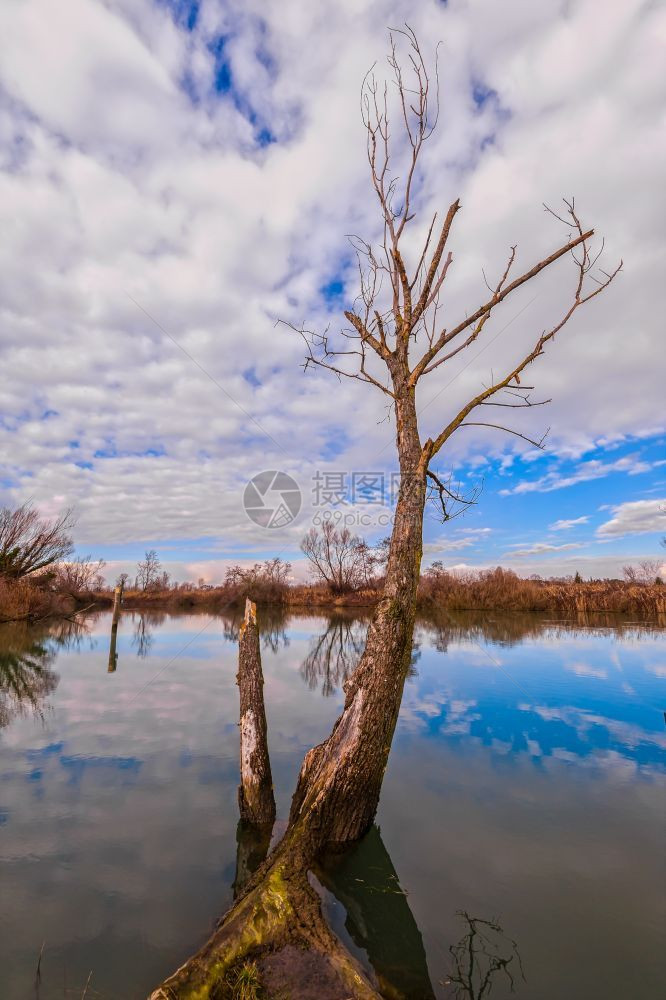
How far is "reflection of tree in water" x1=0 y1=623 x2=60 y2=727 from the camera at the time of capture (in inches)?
316

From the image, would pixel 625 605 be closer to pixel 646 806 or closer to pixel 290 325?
pixel 646 806

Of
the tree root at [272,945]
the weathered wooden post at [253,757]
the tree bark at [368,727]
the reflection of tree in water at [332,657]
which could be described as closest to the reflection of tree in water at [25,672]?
the weathered wooden post at [253,757]

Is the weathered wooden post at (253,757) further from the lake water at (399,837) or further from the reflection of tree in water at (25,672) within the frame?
the reflection of tree in water at (25,672)

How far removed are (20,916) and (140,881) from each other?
0.70 metres

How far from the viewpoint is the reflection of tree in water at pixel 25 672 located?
8.03 metres

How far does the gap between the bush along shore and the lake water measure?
16.9 metres

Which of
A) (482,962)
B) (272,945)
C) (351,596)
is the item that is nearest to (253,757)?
(272,945)

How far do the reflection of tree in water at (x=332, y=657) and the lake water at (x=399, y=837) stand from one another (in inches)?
36.3

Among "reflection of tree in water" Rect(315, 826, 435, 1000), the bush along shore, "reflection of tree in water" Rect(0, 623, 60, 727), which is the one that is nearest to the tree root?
"reflection of tree in water" Rect(315, 826, 435, 1000)

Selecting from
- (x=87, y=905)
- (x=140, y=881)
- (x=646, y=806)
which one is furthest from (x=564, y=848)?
(x=87, y=905)

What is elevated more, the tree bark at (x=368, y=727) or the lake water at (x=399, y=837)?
the tree bark at (x=368, y=727)

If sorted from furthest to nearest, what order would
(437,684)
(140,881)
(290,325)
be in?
(437,684), (290,325), (140,881)

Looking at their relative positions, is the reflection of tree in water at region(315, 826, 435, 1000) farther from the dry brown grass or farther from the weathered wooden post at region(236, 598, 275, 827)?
the dry brown grass

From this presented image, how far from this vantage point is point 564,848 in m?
3.65
